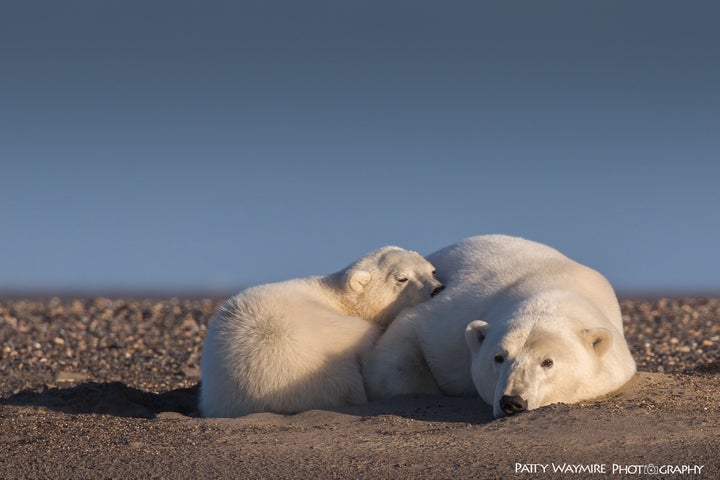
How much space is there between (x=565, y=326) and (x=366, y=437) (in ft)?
5.27

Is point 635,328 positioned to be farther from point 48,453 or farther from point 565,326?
point 48,453

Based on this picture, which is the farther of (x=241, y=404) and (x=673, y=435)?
(x=241, y=404)

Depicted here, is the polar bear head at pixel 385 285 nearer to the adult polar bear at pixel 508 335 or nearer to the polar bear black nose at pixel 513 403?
the adult polar bear at pixel 508 335

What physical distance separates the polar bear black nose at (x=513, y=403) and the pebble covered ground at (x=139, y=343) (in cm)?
372

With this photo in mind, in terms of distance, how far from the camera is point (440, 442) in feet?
20.4

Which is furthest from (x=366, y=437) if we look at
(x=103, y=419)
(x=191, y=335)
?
(x=191, y=335)

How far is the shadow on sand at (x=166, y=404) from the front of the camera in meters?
7.39

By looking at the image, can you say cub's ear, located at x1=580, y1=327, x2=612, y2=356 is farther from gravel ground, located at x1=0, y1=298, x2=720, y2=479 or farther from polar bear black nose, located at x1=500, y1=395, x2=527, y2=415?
polar bear black nose, located at x1=500, y1=395, x2=527, y2=415

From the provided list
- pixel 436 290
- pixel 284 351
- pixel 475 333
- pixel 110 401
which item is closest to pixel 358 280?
pixel 436 290

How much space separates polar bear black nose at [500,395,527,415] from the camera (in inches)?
262

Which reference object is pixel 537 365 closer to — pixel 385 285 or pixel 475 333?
pixel 475 333

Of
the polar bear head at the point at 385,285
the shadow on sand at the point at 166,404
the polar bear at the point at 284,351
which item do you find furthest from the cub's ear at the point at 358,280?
the shadow on sand at the point at 166,404

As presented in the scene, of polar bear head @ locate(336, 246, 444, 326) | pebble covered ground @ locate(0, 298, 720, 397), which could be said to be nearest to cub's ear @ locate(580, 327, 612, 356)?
polar bear head @ locate(336, 246, 444, 326)

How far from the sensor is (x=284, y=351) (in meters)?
7.85
